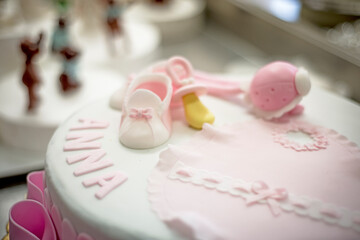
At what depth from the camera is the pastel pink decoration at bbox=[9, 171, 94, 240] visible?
3.61 feet

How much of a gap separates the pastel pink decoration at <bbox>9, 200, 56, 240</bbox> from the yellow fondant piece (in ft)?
1.67

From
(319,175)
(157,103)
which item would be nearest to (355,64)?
(319,175)

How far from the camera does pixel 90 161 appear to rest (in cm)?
117

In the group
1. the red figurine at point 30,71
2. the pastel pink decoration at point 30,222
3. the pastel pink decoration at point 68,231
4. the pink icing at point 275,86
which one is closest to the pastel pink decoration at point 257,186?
the pink icing at point 275,86

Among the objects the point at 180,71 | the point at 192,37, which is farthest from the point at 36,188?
the point at 192,37

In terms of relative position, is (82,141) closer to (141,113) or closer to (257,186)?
(141,113)

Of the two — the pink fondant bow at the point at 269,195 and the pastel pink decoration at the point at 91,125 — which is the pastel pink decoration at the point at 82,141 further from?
the pink fondant bow at the point at 269,195

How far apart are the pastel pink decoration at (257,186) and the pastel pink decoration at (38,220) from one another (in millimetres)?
263

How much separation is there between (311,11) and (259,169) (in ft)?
5.18

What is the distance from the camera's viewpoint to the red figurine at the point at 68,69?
2.00m

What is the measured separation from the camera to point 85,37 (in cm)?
278

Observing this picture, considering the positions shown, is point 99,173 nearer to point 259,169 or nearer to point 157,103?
point 157,103

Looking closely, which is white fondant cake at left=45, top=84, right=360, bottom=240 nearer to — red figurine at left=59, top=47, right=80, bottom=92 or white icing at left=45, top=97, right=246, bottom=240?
white icing at left=45, top=97, right=246, bottom=240

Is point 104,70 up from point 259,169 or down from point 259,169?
down
